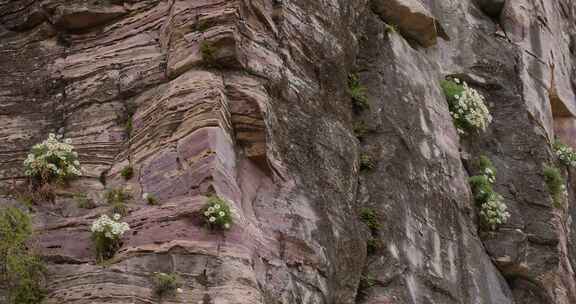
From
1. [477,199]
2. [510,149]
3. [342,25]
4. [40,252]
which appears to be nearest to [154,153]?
[40,252]

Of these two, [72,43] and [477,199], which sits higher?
[72,43]

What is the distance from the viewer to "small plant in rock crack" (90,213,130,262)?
9.91 m

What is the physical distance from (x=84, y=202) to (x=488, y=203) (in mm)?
7305

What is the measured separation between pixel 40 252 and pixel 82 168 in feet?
5.41

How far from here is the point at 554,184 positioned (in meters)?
17.3

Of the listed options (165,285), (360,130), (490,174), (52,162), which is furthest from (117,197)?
(490,174)

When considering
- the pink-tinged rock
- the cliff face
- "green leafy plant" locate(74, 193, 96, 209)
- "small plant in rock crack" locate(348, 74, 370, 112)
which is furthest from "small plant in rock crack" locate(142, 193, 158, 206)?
"small plant in rock crack" locate(348, 74, 370, 112)

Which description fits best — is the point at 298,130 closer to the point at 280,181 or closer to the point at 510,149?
the point at 280,181

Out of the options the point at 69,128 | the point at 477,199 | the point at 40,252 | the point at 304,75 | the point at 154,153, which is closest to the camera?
the point at 40,252

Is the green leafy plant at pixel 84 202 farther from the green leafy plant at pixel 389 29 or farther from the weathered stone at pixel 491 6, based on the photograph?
the weathered stone at pixel 491 6

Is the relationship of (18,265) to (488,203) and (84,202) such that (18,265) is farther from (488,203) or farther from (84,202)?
(488,203)

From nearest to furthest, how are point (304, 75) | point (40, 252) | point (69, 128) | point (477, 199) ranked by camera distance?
point (40, 252) < point (69, 128) < point (304, 75) < point (477, 199)

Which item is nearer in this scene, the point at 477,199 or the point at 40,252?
the point at 40,252

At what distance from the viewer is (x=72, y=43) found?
43.5ft
